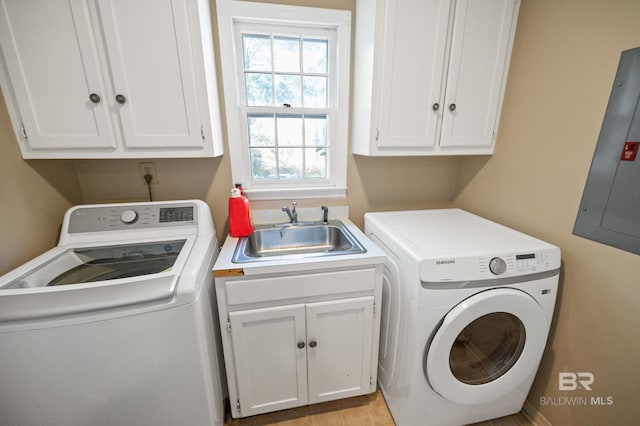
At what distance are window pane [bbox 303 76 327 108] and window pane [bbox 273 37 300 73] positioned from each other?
102 millimetres

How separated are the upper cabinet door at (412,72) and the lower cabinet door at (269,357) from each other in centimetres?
107

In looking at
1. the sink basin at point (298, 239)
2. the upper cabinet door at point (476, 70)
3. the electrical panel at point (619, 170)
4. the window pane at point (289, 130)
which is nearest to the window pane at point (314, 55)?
the window pane at point (289, 130)

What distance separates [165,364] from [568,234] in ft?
6.06

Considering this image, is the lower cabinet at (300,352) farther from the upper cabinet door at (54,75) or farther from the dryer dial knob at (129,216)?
the upper cabinet door at (54,75)

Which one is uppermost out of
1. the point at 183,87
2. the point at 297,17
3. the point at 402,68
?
the point at 297,17

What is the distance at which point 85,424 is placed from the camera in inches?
35.7

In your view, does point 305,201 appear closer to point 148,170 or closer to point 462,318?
point 148,170

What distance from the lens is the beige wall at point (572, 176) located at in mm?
1002

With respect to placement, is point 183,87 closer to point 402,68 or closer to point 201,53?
point 201,53

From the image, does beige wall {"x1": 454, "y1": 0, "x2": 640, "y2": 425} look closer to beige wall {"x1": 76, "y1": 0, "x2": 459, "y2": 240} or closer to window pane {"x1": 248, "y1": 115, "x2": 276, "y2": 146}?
beige wall {"x1": 76, "y1": 0, "x2": 459, "y2": 240}

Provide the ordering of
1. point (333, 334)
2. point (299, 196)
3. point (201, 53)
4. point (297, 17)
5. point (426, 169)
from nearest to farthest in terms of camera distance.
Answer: point (201, 53) < point (333, 334) < point (297, 17) < point (299, 196) < point (426, 169)

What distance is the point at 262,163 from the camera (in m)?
1.69

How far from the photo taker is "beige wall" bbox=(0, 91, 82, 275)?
104cm

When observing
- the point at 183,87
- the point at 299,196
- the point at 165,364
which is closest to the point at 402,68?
the point at 299,196
